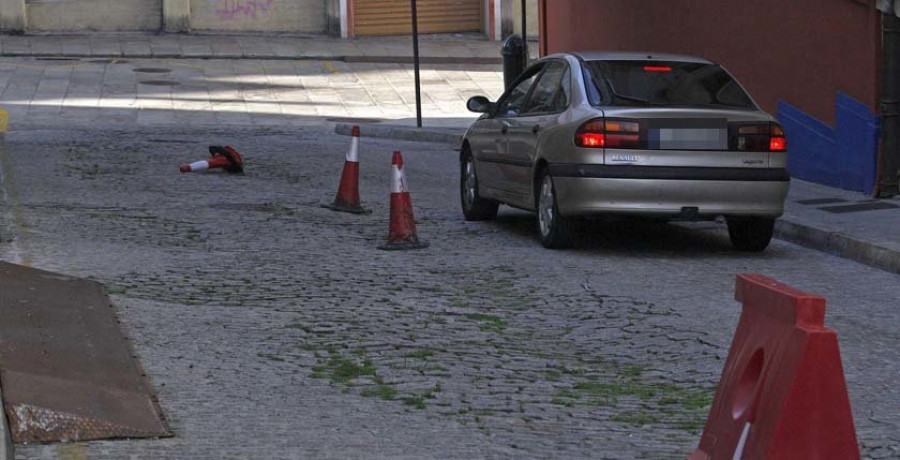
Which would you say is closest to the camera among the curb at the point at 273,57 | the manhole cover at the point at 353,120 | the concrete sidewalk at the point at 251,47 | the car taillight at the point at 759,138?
the car taillight at the point at 759,138

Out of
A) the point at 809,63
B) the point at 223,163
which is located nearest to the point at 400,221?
the point at 223,163

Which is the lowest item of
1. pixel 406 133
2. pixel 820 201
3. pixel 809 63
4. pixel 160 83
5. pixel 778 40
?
pixel 406 133

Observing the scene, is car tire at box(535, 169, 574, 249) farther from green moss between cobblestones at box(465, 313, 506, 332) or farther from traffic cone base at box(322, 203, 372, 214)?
green moss between cobblestones at box(465, 313, 506, 332)

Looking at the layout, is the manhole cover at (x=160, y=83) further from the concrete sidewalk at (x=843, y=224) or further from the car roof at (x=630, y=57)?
the car roof at (x=630, y=57)

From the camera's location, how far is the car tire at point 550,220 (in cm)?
1066

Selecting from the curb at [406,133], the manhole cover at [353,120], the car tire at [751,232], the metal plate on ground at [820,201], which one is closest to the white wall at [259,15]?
the manhole cover at [353,120]

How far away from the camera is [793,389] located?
4.13 metres

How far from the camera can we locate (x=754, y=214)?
10.5m

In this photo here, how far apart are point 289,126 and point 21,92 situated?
5470 millimetres

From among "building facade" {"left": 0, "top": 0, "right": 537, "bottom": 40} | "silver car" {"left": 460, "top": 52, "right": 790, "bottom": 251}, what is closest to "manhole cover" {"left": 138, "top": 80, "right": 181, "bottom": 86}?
"building facade" {"left": 0, "top": 0, "right": 537, "bottom": 40}

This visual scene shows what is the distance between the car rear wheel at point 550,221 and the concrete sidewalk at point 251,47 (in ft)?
71.3

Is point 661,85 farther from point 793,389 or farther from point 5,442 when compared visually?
point 793,389

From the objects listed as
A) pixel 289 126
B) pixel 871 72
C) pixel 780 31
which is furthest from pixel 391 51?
pixel 871 72

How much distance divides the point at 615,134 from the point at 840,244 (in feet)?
6.33
